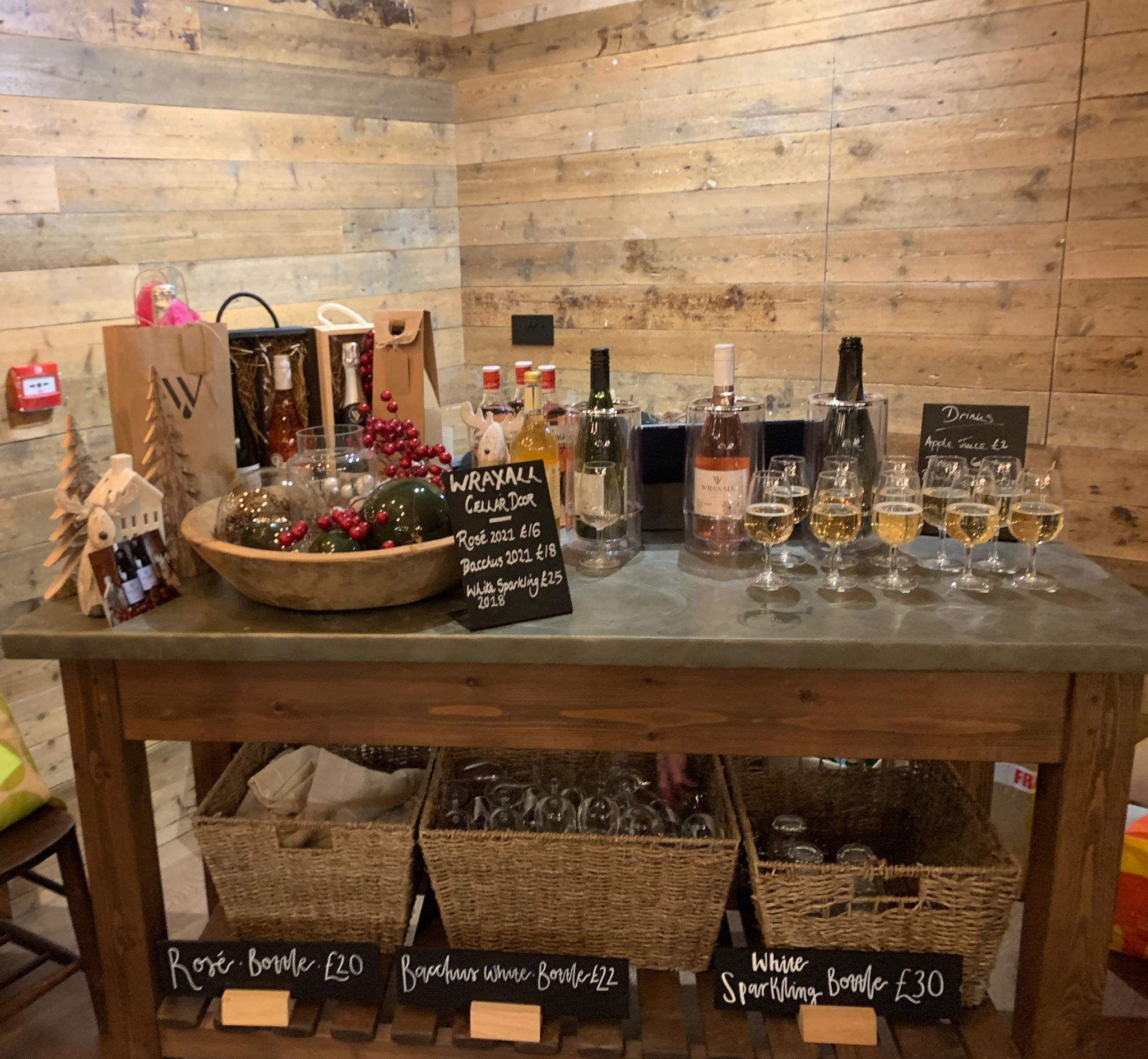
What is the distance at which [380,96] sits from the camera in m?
3.18

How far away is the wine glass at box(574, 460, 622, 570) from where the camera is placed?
150 cm

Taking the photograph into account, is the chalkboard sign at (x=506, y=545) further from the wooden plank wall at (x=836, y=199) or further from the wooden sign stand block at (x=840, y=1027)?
the wooden plank wall at (x=836, y=199)

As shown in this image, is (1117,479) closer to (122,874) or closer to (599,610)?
(599,610)

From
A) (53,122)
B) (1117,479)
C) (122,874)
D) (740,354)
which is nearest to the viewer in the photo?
(122,874)

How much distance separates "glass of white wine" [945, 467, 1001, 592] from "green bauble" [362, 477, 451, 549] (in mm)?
717

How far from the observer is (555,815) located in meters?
1.54

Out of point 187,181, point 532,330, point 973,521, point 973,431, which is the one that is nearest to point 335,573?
point 973,521

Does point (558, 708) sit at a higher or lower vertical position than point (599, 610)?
lower

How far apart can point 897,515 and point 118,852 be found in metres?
1.23

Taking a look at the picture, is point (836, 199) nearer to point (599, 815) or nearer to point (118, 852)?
point (599, 815)

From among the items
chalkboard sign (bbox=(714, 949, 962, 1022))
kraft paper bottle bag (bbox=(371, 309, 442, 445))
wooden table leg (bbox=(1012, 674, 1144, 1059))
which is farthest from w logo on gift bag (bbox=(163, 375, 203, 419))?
wooden table leg (bbox=(1012, 674, 1144, 1059))

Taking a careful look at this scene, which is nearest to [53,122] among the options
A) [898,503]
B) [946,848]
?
[898,503]

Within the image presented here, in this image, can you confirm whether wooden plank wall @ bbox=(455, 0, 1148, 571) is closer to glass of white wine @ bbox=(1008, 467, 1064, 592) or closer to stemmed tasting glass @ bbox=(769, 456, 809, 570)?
glass of white wine @ bbox=(1008, 467, 1064, 592)

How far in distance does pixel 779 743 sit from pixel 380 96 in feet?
8.84
